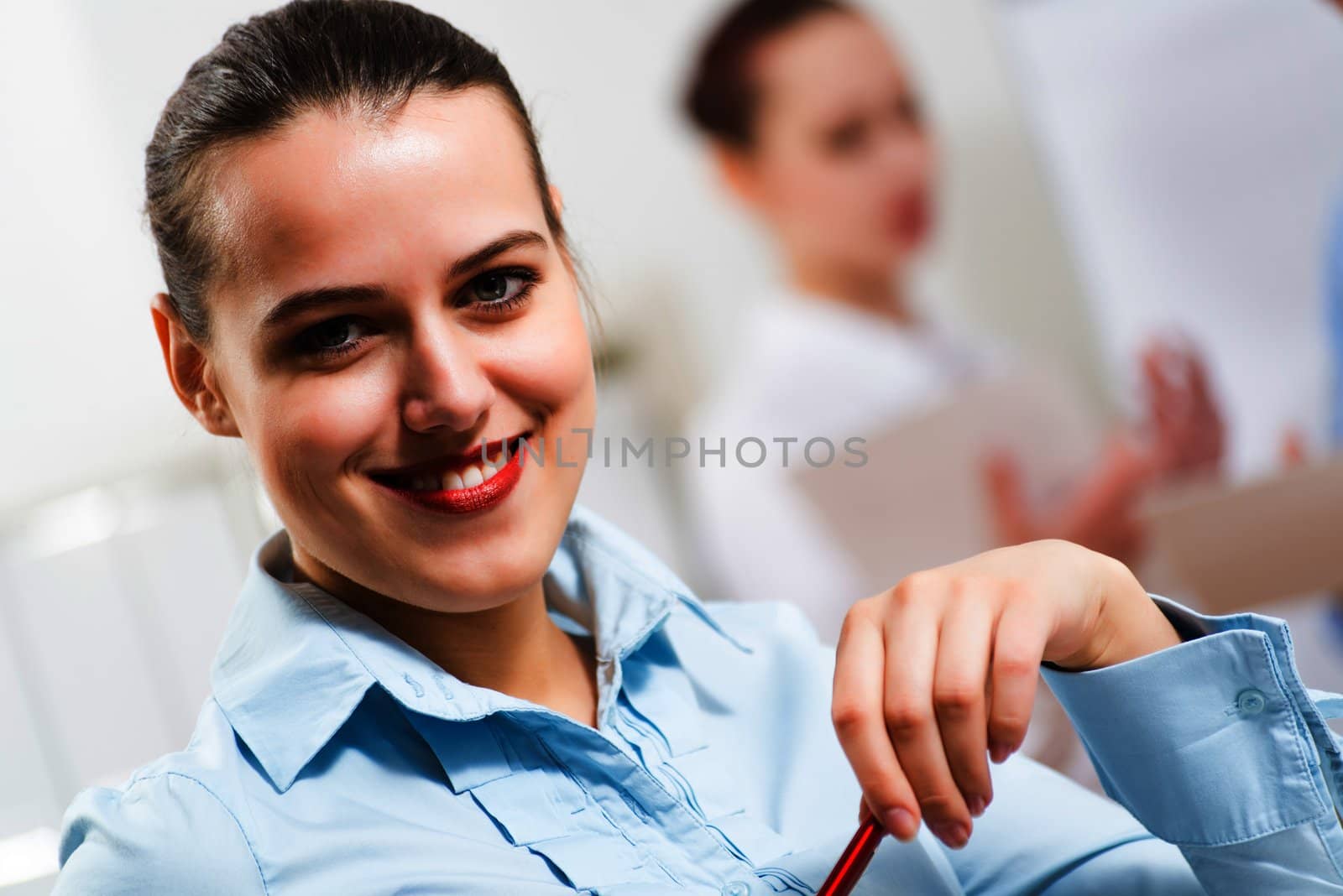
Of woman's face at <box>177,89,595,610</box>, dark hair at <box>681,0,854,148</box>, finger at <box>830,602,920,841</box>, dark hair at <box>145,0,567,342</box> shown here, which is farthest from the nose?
dark hair at <box>681,0,854,148</box>

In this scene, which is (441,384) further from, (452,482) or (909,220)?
(909,220)

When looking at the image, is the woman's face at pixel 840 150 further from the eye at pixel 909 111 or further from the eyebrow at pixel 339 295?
the eyebrow at pixel 339 295

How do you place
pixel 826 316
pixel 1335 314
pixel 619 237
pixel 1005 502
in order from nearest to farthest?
1. pixel 1335 314
2. pixel 1005 502
3. pixel 826 316
4. pixel 619 237

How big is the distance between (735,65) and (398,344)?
6.73 ft

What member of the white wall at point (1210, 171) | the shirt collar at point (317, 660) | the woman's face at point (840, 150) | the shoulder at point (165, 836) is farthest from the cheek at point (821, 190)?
the shoulder at point (165, 836)

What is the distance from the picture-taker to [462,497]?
598 mm

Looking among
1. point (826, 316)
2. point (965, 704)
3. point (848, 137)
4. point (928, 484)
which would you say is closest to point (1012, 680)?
point (965, 704)

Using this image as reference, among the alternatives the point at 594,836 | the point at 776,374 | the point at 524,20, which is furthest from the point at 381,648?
the point at 524,20

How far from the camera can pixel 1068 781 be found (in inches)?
29.4

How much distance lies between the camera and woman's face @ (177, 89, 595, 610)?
1.85 ft

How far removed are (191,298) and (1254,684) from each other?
58cm

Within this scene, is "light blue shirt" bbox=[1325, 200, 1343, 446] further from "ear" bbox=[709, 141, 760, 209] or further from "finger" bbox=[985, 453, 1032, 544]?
"ear" bbox=[709, 141, 760, 209]

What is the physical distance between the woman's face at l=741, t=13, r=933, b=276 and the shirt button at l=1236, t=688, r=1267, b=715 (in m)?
1.90

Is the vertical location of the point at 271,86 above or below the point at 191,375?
above
